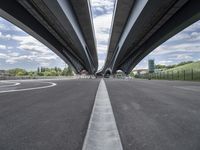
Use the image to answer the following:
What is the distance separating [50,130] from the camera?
144 inches

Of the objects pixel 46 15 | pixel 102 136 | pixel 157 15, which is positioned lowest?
pixel 102 136

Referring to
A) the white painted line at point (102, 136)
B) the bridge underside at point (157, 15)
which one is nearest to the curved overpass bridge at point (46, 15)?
the bridge underside at point (157, 15)

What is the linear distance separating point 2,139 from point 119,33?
37.9 meters

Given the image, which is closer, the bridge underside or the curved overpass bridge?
the curved overpass bridge

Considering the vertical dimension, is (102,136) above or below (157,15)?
below

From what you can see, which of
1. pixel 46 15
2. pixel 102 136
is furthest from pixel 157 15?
pixel 102 136

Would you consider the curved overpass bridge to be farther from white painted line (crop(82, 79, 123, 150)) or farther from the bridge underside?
white painted line (crop(82, 79, 123, 150))

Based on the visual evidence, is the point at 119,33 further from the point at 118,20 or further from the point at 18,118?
the point at 18,118

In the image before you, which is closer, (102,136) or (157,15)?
(102,136)

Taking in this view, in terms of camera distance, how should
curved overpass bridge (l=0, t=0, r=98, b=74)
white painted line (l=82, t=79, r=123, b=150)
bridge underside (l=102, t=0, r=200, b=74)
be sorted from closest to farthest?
white painted line (l=82, t=79, r=123, b=150) → curved overpass bridge (l=0, t=0, r=98, b=74) → bridge underside (l=102, t=0, r=200, b=74)

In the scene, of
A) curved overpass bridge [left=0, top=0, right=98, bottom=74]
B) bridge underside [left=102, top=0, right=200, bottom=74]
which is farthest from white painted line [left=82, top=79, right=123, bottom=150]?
bridge underside [left=102, top=0, right=200, bottom=74]

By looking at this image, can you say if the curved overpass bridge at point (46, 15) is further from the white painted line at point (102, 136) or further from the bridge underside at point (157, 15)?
the white painted line at point (102, 136)

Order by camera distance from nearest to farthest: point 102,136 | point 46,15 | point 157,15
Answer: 1. point 102,136
2. point 46,15
3. point 157,15

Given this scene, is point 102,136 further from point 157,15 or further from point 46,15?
point 157,15
